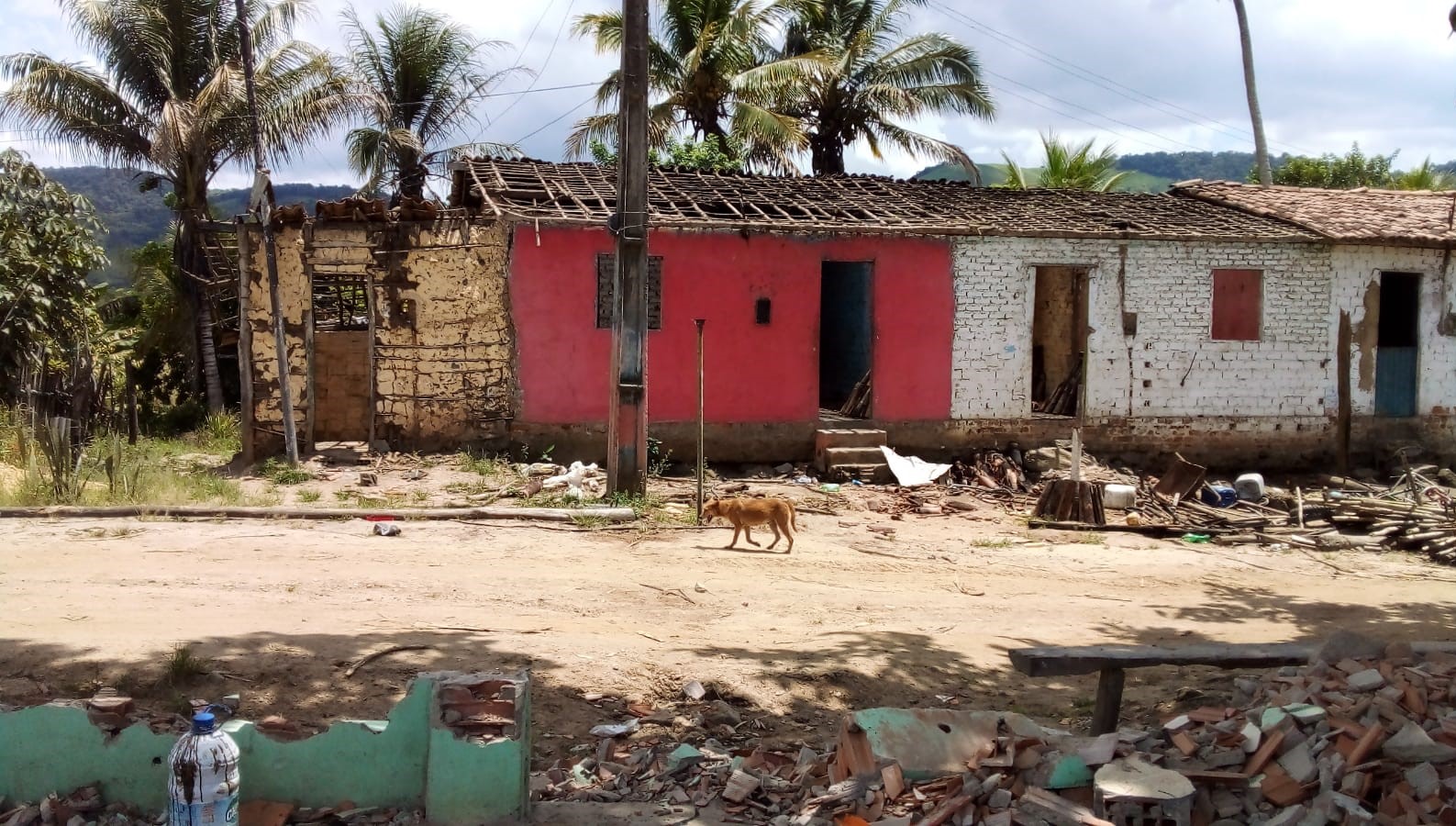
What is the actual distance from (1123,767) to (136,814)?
372 centimetres

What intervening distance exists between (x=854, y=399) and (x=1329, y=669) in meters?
10.9

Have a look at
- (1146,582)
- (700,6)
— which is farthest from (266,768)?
(700,6)

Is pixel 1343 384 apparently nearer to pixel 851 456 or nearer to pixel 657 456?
pixel 851 456

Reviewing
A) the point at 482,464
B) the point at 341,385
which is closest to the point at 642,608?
the point at 482,464

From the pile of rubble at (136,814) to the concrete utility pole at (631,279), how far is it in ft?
23.3

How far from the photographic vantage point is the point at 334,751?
4.29 metres

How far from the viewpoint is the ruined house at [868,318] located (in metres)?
13.7

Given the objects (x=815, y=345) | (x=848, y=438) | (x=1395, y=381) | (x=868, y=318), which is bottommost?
(x=848, y=438)

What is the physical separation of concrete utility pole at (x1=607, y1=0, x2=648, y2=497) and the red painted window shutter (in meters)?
9.02

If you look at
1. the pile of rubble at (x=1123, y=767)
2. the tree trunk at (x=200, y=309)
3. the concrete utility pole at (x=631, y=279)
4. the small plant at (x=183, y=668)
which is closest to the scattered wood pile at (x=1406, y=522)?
the pile of rubble at (x=1123, y=767)

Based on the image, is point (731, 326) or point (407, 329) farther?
point (731, 326)

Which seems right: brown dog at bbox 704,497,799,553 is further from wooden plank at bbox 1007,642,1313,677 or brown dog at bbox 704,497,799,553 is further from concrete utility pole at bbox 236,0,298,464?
concrete utility pole at bbox 236,0,298,464

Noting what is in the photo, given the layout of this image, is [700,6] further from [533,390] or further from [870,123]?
[533,390]

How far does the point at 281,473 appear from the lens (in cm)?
1256
